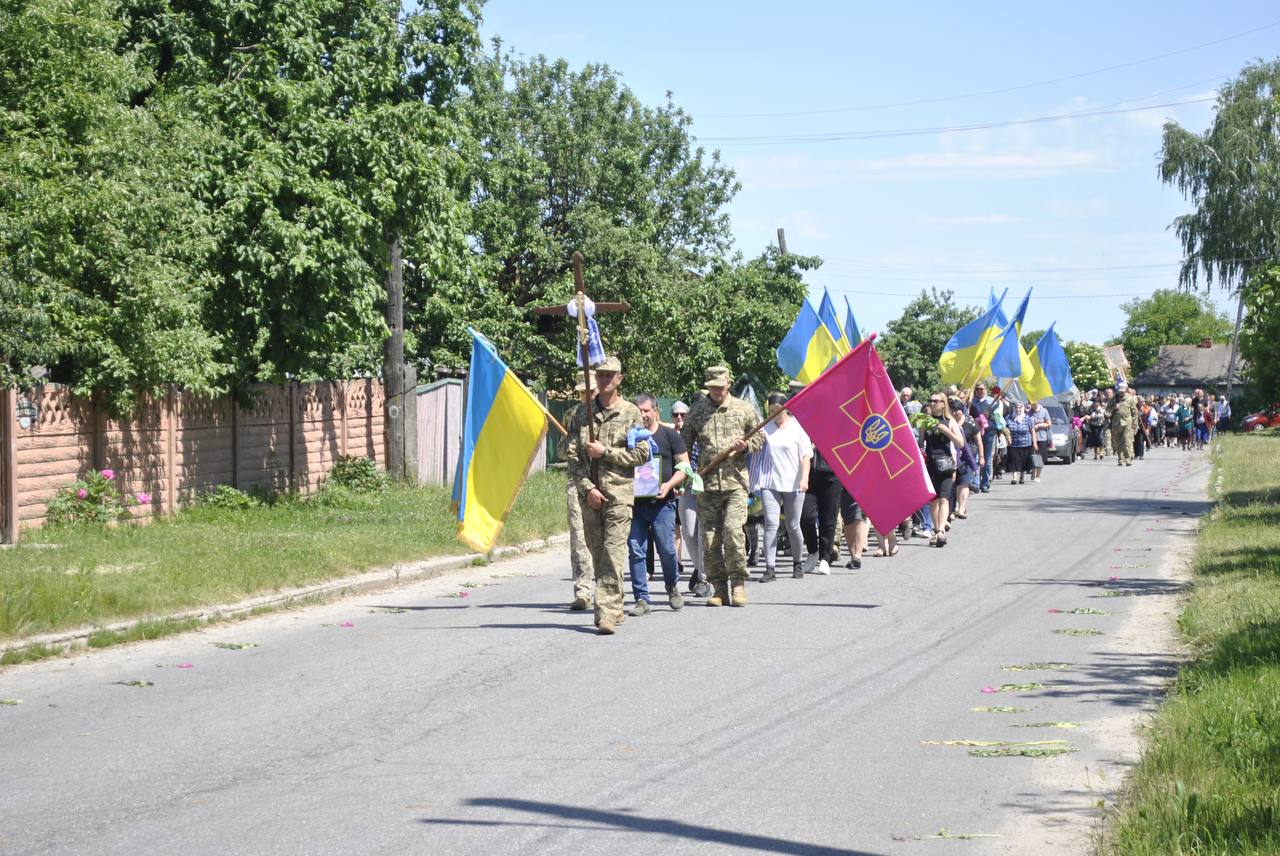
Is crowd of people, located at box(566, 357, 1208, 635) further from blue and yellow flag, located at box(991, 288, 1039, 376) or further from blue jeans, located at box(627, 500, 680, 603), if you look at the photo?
blue and yellow flag, located at box(991, 288, 1039, 376)

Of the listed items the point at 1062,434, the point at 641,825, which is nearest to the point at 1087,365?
the point at 1062,434

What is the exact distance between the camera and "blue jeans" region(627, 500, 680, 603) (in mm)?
12078

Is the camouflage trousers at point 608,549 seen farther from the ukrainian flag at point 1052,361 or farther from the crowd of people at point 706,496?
the ukrainian flag at point 1052,361

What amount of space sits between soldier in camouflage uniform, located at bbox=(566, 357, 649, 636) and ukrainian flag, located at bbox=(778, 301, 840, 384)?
10.4 m

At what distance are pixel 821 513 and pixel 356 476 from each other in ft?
35.8

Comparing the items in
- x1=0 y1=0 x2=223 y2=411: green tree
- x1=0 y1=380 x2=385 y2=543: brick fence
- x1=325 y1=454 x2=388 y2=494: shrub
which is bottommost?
x1=325 y1=454 x2=388 y2=494: shrub

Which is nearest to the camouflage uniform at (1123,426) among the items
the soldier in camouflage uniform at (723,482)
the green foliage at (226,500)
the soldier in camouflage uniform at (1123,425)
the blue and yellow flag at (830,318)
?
the soldier in camouflage uniform at (1123,425)

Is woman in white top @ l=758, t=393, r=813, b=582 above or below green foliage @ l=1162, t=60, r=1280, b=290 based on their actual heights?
below

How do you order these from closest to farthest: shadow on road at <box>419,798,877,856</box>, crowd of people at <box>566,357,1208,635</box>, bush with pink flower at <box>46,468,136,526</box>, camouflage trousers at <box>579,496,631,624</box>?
1. shadow on road at <box>419,798,877,856</box>
2. camouflage trousers at <box>579,496,631,624</box>
3. crowd of people at <box>566,357,1208,635</box>
4. bush with pink flower at <box>46,468,136,526</box>

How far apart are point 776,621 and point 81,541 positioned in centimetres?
807

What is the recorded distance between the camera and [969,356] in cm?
2712

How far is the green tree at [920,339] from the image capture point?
74.6 m

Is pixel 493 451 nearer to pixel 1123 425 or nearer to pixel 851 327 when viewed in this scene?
pixel 851 327

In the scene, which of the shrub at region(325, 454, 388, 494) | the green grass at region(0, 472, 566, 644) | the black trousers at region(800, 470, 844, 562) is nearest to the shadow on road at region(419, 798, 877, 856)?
the green grass at region(0, 472, 566, 644)
